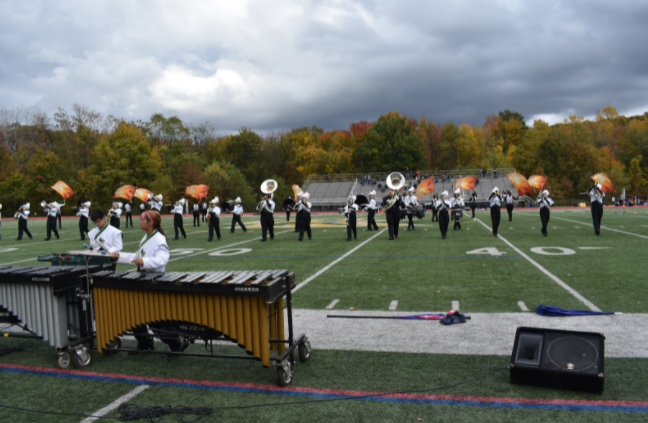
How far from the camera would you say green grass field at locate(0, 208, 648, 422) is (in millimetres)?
3559

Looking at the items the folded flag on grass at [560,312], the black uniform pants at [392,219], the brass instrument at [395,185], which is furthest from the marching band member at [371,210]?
the folded flag on grass at [560,312]

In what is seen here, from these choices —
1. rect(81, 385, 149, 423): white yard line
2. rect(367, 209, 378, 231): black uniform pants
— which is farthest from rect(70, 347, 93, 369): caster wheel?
rect(367, 209, 378, 231): black uniform pants

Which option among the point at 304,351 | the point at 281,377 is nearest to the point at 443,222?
the point at 304,351

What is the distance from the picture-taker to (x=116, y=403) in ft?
12.5

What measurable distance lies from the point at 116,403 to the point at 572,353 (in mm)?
3821

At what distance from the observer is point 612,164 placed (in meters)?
63.9

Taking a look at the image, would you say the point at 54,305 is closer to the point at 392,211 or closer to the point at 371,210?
the point at 392,211

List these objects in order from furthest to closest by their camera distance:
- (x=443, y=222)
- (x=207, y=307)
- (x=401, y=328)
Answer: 1. (x=443, y=222)
2. (x=401, y=328)
3. (x=207, y=307)

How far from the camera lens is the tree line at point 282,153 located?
53.6 meters

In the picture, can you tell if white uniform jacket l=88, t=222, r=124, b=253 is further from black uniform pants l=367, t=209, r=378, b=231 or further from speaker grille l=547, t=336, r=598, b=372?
black uniform pants l=367, t=209, r=378, b=231

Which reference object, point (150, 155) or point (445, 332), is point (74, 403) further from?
point (150, 155)

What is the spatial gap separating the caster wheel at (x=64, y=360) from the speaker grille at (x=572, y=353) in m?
4.59

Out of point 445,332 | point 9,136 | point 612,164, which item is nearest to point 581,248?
point 445,332

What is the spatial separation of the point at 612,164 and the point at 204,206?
5873cm
